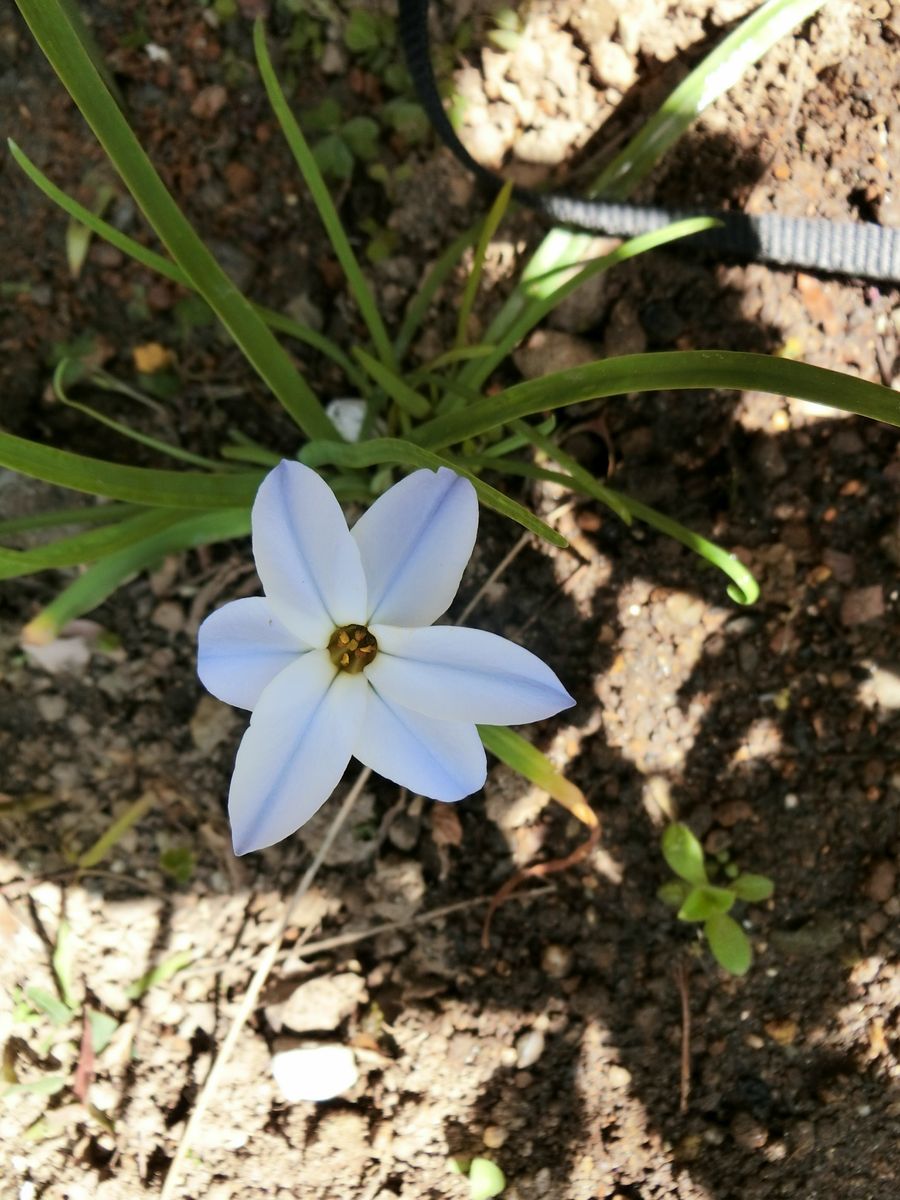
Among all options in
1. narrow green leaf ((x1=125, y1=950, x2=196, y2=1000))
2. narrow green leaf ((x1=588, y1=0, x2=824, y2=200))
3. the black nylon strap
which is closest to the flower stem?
narrow green leaf ((x1=125, y1=950, x2=196, y2=1000))

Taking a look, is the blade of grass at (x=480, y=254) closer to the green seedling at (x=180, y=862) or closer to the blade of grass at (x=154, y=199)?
the blade of grass at (x=154, y=199)

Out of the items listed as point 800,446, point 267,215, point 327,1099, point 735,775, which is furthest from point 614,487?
point 327,1099

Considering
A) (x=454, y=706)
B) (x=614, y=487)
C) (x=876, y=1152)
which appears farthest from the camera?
(x=614, y=487)

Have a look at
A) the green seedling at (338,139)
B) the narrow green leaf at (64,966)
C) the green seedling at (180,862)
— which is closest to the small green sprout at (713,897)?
the green seedling at (180,862)

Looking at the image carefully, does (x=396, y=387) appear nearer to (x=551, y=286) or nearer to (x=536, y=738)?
(x=551, y=286)

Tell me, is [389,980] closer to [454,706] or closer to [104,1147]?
[104,1147]

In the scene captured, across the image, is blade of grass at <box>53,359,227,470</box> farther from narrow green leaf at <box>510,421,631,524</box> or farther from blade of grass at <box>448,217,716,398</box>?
narrow green leaf at <box>510,421,631,524</box>

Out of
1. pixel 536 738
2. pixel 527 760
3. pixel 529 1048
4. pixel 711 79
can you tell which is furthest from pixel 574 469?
pixel 529 1048
